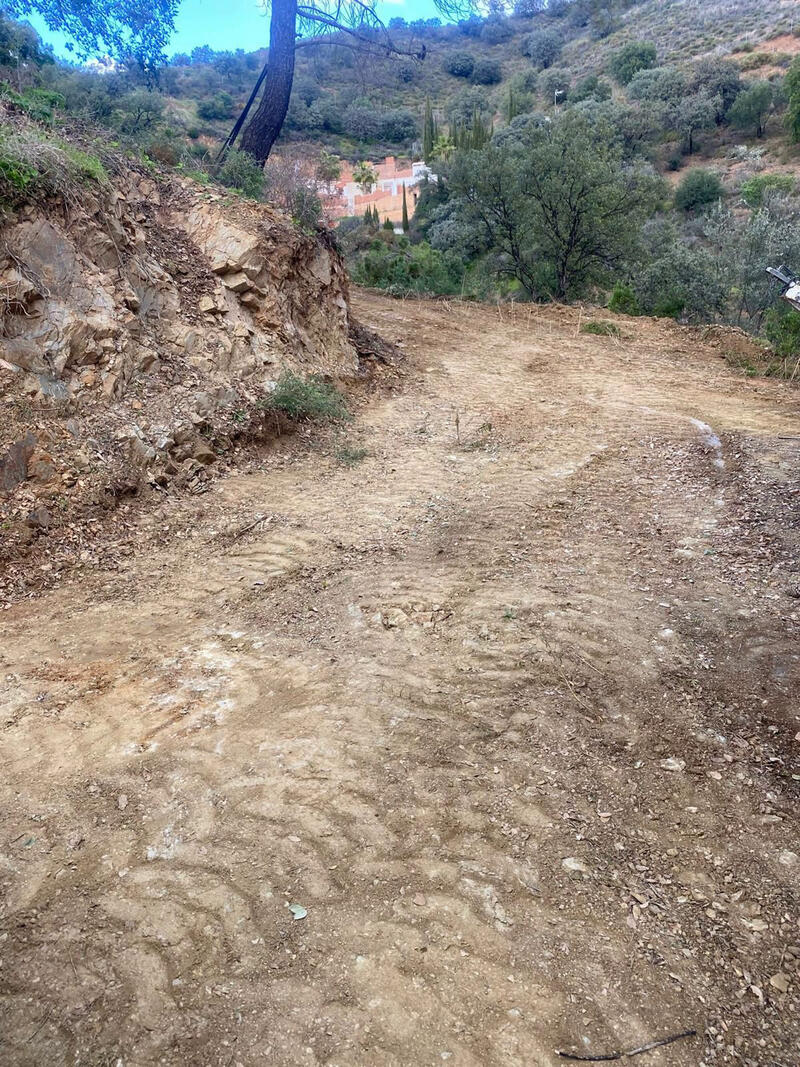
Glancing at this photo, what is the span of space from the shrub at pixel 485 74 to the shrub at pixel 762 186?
26.6 metres

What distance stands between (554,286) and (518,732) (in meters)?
15.1

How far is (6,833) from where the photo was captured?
2.31 metres

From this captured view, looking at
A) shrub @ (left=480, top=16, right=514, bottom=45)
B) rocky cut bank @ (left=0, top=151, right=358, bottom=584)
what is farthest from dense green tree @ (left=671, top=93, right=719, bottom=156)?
rocky cut bank @ (left=0, top=151, right=358, bottom=584)

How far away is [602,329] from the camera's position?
1113cm

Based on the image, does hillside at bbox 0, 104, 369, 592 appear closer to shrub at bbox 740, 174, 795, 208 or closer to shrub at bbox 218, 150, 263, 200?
shrub at bbox 218, 150, 263, 200

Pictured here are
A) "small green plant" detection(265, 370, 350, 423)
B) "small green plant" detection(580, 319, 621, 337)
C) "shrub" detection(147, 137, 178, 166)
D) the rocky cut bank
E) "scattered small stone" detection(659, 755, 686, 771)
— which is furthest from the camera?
"small green plant" detection(580, 319, 621, 337)

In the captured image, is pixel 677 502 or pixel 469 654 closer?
pixel 469 654

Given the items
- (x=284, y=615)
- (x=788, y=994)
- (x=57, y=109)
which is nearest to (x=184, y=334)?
(x=57, y=109)

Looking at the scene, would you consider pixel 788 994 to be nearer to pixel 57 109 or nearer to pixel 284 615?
pixel 284 615

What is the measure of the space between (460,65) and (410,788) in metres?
54.0

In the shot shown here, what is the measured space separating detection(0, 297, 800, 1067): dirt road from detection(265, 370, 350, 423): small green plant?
1529mm

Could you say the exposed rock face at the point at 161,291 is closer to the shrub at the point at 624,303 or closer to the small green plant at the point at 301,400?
the small green plant at the point at 301,400

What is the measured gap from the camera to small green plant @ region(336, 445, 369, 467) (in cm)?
596

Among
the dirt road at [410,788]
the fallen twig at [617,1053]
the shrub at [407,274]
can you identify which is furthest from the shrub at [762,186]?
the fallen twig at [617,1053]
